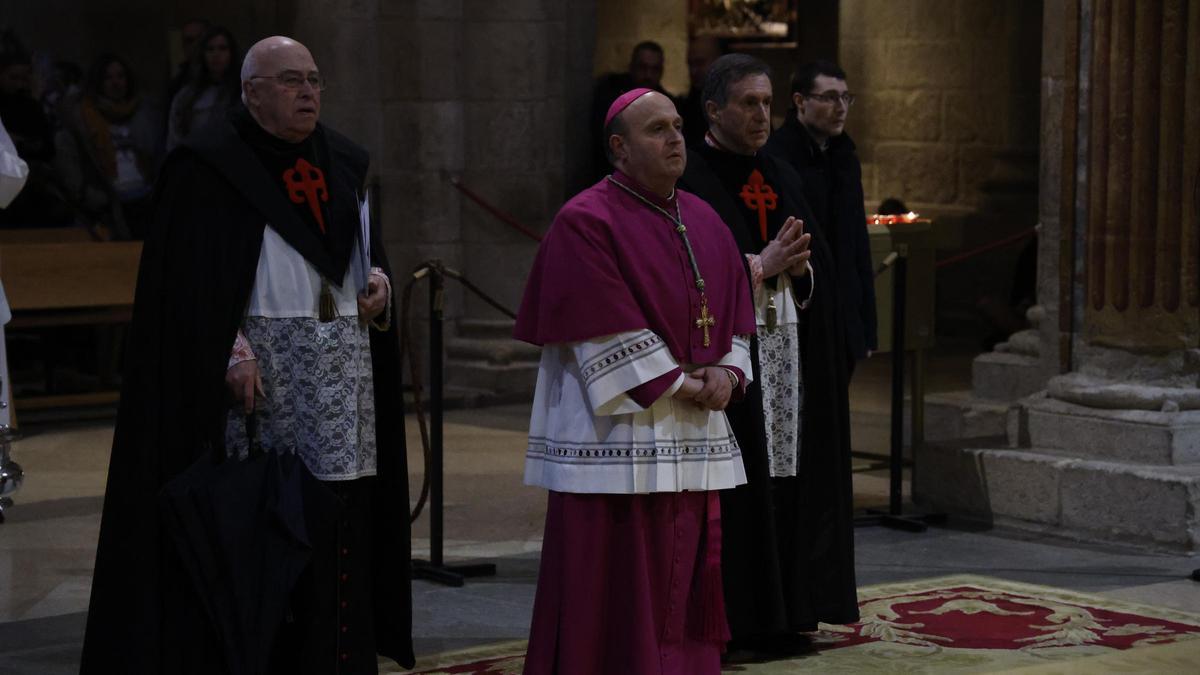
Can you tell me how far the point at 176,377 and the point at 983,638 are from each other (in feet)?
8.28

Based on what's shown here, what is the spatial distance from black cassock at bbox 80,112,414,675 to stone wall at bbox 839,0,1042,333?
28.8 feet

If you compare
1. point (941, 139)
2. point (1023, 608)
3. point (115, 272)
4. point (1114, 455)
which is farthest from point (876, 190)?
point (1023, 608)

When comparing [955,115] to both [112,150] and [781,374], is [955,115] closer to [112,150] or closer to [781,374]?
[112,150]

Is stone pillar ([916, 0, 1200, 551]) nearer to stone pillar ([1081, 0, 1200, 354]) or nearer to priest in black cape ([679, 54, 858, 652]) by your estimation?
stone pillar ([1081, 0, 1200, 354])

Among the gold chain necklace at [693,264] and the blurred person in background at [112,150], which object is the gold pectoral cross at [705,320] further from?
the blurred person in background at [112,150]

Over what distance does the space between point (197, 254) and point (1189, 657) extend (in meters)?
2.85

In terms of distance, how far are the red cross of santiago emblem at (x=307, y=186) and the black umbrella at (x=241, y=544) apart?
2.22ft

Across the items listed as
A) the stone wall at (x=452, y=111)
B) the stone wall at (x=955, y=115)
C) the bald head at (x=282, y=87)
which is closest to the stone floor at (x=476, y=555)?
the bald head at (x=282, y=87)

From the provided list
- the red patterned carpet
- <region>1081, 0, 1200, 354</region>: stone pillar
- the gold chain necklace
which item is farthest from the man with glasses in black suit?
the gold chain necklace

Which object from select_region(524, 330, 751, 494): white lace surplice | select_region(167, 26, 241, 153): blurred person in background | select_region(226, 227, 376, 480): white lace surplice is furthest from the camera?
select_region(167, 26, 241, 153): blurred person in background

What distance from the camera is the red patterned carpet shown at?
5.73m

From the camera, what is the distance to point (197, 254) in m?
5.09

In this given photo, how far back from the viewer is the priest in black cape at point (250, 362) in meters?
5.05

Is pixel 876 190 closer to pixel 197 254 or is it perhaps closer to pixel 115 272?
pixel 115 272
